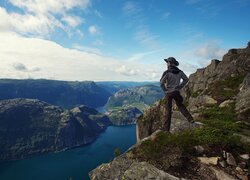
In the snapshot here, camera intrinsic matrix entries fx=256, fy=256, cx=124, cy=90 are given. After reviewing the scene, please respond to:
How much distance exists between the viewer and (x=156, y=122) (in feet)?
233

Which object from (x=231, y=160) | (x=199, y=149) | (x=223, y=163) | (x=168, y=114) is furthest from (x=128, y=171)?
(x=168, y=114)

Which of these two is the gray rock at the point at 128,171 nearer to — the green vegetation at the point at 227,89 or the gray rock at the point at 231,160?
the gray rock at the point at 231,160

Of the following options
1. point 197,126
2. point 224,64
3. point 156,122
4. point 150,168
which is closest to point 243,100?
point 197,126

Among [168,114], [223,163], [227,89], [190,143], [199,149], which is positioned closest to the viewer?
[223,163]

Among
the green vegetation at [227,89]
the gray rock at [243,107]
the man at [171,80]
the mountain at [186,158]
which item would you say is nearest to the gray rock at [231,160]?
the mountain at [186,158]

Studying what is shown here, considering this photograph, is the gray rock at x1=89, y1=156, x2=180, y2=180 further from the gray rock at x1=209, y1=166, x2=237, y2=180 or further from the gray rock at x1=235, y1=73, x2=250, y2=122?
the gray rock at x1=235, y1=73, x2=250, y2=122

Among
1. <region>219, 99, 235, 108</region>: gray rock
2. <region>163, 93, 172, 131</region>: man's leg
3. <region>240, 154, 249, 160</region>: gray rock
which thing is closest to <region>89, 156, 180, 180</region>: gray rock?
<region>240, 154, 249, 160</region>: gray rock

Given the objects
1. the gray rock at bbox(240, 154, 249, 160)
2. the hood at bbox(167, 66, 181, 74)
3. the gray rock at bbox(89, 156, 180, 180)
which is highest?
the hood at bbox(167, 66, 181, 74)

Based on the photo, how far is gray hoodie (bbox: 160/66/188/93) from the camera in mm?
19844

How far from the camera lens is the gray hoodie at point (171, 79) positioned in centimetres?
1984

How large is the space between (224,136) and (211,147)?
5.25 feet

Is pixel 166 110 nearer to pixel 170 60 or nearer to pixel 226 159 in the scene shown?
pixel 170 60

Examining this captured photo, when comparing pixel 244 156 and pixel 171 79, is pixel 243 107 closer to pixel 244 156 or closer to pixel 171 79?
pixel 171 79

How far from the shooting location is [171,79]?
19.9 meters
